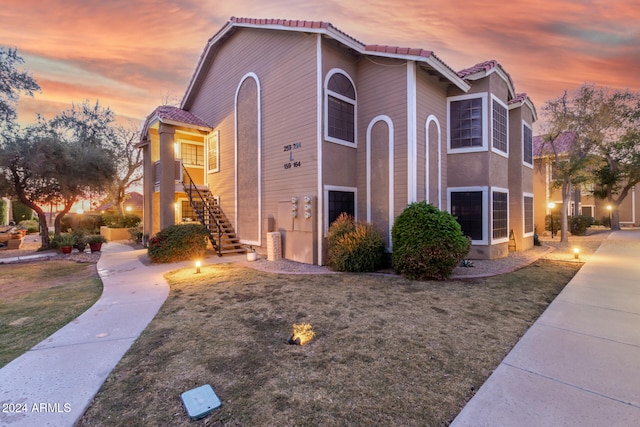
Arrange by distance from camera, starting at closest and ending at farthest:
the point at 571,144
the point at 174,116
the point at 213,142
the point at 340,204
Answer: the point at 340,204
the point at 174,116
the point at 213,142
the point at 571,144

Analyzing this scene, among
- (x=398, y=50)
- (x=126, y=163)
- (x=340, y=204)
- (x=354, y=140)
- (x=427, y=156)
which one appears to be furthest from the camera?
(x=126, y=163)

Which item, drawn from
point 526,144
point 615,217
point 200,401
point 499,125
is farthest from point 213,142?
point 615,217

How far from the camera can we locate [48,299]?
6195 mm

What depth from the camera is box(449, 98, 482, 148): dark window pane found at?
10.5 meters

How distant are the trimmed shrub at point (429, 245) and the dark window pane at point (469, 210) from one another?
3.53m

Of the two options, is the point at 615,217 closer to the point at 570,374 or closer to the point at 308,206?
the point at 308,206

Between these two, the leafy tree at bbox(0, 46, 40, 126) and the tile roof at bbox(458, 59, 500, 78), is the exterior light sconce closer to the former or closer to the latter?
the tile roof at bbox(458, 59, 500, 78)

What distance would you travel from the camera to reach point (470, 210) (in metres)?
10.7

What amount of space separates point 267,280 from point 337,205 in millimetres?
3699

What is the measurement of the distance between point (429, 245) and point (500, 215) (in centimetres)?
A: 591

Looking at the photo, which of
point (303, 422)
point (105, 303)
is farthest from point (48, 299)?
point (303, 422)

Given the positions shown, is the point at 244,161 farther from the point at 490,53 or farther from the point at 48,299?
the point at 490,53

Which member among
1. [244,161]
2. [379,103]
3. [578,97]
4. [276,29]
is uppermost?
[276,29]

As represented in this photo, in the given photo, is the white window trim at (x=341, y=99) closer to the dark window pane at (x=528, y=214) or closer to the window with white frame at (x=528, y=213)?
the window with white frame at (x=528, y=213)
